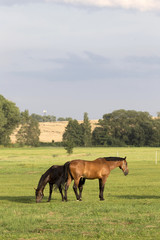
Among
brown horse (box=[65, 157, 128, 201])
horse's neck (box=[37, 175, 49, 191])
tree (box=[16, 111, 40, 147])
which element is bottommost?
horse's neck (box=[37, 175, 49, 191])

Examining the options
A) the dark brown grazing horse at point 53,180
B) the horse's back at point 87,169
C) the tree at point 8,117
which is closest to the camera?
the horse's back at point 87,169

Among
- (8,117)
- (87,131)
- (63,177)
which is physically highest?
(8,117)

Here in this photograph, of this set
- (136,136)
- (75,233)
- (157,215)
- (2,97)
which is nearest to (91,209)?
(157,215)

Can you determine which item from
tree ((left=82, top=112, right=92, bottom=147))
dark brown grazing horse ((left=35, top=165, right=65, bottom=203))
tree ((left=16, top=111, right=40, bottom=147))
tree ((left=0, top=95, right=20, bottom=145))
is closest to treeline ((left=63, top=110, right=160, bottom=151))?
tree ((left=82, top=112, right=92, bottom=147))

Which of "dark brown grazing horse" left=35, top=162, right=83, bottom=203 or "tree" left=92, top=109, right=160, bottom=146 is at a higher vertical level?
"tree" left=92, top=109, right=160, bottom=146

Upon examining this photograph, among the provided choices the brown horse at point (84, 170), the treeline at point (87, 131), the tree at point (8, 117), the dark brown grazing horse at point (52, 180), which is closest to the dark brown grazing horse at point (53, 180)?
the dark brown grazing horse at point (52, 180)

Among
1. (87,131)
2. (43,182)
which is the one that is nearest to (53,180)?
(43,182)

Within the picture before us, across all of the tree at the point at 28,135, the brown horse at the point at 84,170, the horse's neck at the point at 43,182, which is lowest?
the horse's neck at the point at 43,182

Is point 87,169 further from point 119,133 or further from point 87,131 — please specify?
point 119,133

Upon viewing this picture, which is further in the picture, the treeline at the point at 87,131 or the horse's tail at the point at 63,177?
the treeline at the point at 87,131

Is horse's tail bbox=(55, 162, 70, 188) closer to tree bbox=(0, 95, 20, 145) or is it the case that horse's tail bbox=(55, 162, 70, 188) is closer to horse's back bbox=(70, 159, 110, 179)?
horse's back bbox=(70, 159, 110, 179)

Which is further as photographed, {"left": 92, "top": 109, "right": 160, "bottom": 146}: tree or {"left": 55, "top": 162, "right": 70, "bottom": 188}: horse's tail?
{"left": 92, "top": 109, "right": 160, "bottom": 146}: tree

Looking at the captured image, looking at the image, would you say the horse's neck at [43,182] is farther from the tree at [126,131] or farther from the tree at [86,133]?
the tree at [86,133]

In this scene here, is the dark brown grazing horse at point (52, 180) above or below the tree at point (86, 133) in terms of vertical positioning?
below
